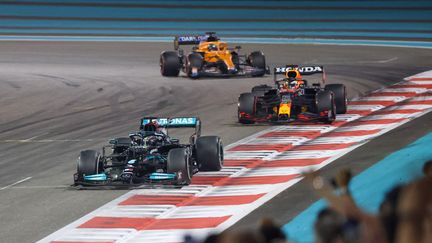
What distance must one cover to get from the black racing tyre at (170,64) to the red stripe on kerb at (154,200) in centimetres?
1787

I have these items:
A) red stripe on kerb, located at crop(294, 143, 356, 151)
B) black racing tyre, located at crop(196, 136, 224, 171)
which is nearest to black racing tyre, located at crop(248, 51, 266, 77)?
red stripe on kerb, located at crop(294, 143, 356, 151)

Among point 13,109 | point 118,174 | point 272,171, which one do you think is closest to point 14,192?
point 118,174

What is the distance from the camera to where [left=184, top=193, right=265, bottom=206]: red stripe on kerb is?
12.3 m

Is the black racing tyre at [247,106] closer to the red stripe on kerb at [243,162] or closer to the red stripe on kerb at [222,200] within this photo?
the red stripe on kerb at [243,162]

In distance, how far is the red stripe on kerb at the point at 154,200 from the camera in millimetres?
12641

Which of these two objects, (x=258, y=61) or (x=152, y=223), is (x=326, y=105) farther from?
(x=258, y=61)

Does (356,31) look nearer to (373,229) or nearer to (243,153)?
(243,153)

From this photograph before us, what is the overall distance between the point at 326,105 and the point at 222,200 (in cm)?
757

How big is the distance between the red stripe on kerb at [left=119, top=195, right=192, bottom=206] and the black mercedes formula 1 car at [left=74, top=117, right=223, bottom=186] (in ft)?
1.49

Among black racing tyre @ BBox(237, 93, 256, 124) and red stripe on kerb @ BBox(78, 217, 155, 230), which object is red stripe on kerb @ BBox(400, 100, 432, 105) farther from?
red stripe on kerb @ BBox(78, 217, 155, 230)

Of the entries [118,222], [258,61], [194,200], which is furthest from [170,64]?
[118,222]

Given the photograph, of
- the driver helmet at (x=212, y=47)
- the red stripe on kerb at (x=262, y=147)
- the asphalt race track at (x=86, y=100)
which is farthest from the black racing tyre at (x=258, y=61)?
the red stripe on kerb at (x=262, y=147)

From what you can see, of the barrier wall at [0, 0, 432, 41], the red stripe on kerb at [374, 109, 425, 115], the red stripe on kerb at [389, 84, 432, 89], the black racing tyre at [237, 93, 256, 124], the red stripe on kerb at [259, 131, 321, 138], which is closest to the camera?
the red stripe on kerb at [259, 131, 321, 138]

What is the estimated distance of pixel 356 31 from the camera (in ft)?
149
